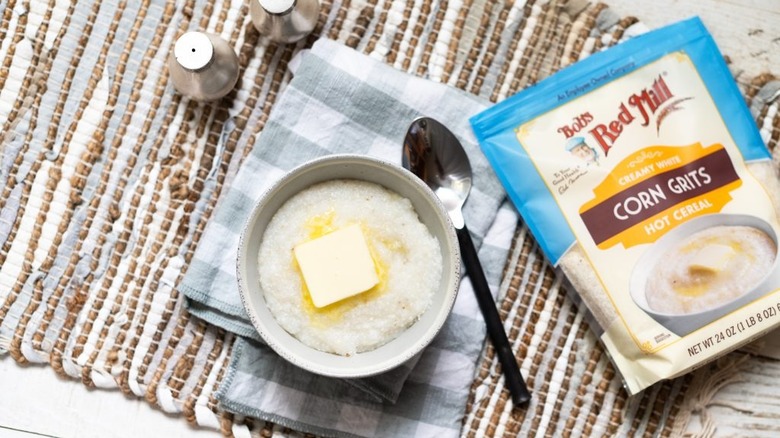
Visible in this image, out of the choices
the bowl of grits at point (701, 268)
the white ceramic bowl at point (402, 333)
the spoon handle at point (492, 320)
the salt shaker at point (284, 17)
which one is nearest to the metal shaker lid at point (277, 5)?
the salt shaker at point (284, 17)

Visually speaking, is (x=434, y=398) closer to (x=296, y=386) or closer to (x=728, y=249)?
(x=296, y=386)

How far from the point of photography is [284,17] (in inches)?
37.5

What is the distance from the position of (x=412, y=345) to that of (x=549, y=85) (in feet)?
A: 1.29

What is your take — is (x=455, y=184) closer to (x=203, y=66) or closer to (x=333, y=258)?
(x=333, y=258)

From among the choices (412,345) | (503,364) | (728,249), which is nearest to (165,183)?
(412,345)

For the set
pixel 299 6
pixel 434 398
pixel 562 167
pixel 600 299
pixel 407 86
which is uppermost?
pixel 299 6

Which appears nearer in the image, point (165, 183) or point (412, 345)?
point (412, 345)

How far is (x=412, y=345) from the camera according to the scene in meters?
0.89

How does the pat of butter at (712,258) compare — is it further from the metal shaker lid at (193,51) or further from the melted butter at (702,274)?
the metal shaker lid at (193,51)

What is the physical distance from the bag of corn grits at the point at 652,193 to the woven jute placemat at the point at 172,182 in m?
0.05

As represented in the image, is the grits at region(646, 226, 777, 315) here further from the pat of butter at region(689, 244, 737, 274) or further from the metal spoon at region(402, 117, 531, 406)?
the metal spoon at region(402, 117, 531, 406)

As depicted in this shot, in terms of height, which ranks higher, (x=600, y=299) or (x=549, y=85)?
(x=549, y=85)

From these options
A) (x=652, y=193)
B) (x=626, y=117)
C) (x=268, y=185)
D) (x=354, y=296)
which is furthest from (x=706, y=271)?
(x=268, y=185)

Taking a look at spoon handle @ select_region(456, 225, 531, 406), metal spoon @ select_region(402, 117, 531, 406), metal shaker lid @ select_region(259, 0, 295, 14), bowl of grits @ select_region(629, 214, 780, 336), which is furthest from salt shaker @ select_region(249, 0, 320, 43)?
bowl of grits @ select_region(629, 214, 780, 336)
